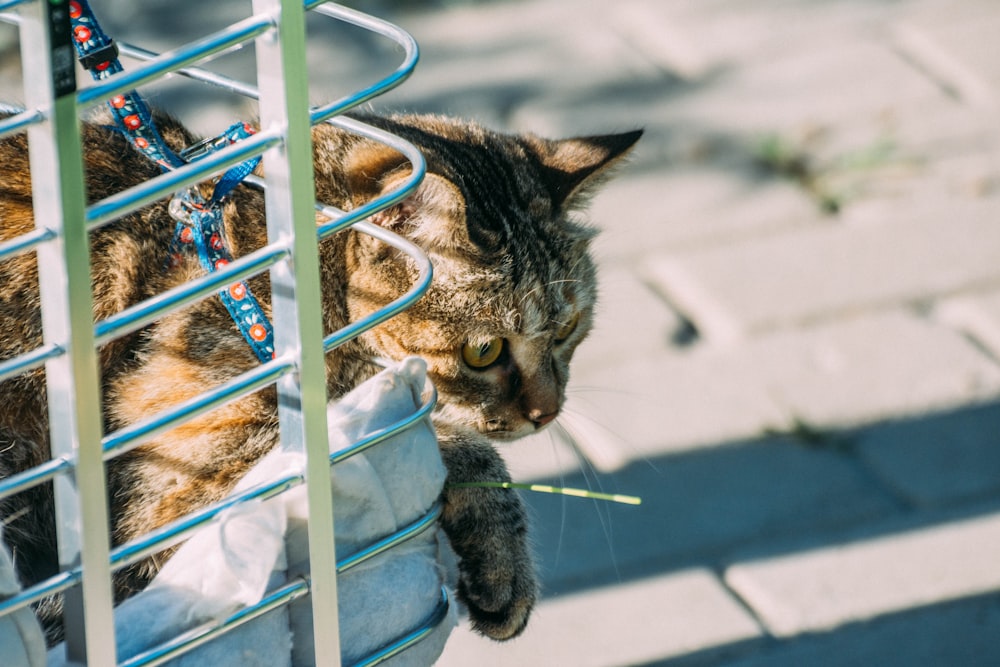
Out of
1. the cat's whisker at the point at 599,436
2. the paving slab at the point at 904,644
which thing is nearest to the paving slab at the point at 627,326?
the cat's whisker at the point at 599,436

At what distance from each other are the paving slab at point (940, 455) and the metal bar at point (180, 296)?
165 centimetres

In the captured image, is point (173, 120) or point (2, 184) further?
point (173, 120)

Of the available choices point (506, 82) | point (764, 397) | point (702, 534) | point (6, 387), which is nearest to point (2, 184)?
point (6, 387)

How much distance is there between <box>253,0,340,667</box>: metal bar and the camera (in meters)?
1.02

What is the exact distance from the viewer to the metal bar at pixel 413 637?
1.34 meters

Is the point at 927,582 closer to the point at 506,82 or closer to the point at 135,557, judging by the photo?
the point at 135,557

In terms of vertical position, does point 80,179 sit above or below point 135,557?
above

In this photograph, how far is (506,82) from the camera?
137 inches

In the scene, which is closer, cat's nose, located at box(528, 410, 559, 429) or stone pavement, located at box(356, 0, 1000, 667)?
cat's nose, located at box(528, 410, 559, 429)

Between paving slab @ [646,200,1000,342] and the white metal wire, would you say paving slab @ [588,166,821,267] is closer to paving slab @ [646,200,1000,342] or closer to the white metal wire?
paving slab @ [646,200,1000,342]

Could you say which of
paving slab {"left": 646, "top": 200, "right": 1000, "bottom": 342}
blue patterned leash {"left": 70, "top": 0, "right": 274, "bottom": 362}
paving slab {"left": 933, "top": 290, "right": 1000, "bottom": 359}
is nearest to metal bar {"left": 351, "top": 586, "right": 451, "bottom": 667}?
blue patterned leash {"left": 70, "top": 0, "right": 274, "bottom": 362}

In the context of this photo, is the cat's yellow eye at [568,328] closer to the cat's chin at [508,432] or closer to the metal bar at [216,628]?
the cat's chin at [508,432]

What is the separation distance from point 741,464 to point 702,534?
0.70 feet

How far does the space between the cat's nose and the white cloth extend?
491mm
